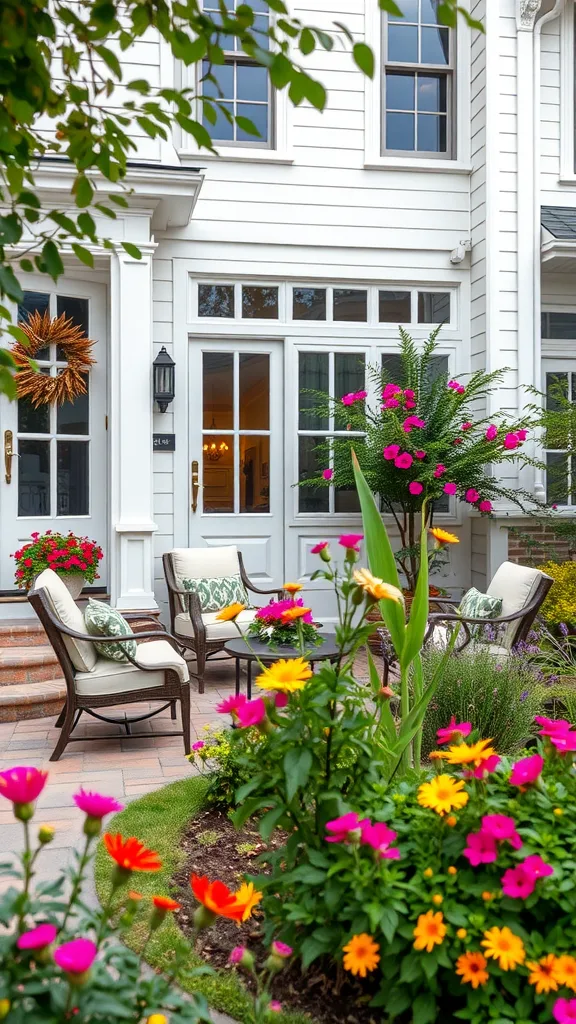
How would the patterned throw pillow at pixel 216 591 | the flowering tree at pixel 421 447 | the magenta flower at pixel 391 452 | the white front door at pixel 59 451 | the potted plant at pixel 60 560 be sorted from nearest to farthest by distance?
the potted plant at pixel 60 560 < the patterned throw pillow at pixel 216 591 < the magenta flower at pixel 391 452 < the flowering tree at pixel 421 447 < the white front door at pixel 59 451

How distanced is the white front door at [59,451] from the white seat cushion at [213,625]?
1004 mm

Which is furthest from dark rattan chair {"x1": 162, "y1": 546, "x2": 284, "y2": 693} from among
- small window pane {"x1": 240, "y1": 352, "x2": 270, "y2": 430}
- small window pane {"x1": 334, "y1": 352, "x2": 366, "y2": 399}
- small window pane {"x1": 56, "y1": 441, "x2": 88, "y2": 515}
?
small window pane {"x1": 334, "y1": 352, "x2": 366, "y2": 399}

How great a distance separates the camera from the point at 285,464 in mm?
7059

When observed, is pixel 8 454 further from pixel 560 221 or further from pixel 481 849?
pixel 481 849

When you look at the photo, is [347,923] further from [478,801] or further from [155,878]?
[155,878]

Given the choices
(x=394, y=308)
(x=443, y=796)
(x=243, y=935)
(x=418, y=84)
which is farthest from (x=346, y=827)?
(x=418, y=84)

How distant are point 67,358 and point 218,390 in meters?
1.24

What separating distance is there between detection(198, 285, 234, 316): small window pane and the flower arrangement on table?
7.50 feet

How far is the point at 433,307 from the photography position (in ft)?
24.1

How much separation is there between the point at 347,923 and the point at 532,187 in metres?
6.54

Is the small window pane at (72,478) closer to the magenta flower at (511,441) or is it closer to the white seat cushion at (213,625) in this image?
the white seat cushion at (213,625)

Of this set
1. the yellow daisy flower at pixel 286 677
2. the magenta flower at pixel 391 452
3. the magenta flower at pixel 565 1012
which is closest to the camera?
the magenta flower at pixel 565 1012

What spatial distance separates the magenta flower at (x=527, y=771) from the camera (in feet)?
5.85

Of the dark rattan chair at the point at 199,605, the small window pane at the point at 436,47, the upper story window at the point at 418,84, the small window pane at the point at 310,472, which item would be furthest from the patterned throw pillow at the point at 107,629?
the small window pane at the point at 436,47
